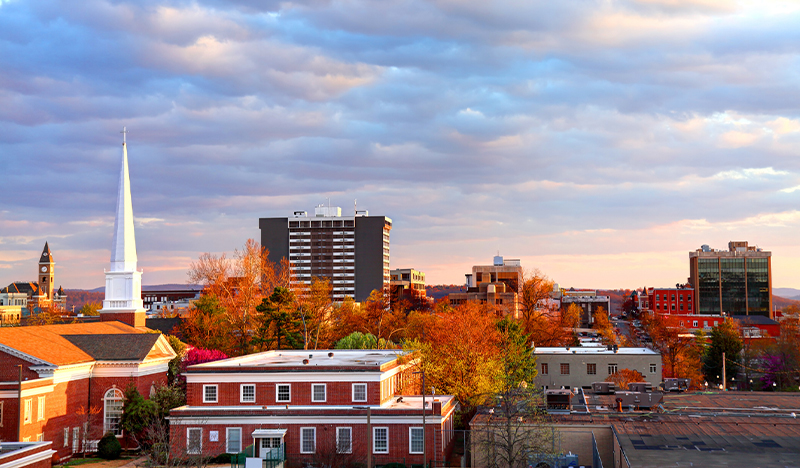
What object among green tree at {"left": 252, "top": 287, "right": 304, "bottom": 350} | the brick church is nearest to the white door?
the brick church

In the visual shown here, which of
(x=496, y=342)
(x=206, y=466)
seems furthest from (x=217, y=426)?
(x=496, y=342)

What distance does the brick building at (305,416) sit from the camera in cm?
4959

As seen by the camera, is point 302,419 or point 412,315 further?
point 412,315

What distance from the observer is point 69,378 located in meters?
57.1

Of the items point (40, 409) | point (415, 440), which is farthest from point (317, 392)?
point (40, 409)

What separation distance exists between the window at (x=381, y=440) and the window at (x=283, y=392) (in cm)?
727

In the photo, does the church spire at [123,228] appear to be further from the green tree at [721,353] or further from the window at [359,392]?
the green tree at [721,353]

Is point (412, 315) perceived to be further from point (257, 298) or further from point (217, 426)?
point (217, 426)

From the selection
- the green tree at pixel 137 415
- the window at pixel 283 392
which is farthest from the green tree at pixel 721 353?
the green tree at pixel 137 415

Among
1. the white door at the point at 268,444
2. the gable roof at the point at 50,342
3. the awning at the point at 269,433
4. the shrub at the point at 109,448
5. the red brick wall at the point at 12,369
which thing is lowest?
the shrub at the point at 109,448

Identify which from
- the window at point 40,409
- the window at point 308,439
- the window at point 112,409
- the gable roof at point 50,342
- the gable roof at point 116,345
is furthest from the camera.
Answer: the gable roof at point 116,345

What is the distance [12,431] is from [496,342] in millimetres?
48452

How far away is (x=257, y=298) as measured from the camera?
104938mm

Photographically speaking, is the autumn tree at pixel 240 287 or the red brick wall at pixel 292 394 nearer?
the red brick wall at pixel 292 394
